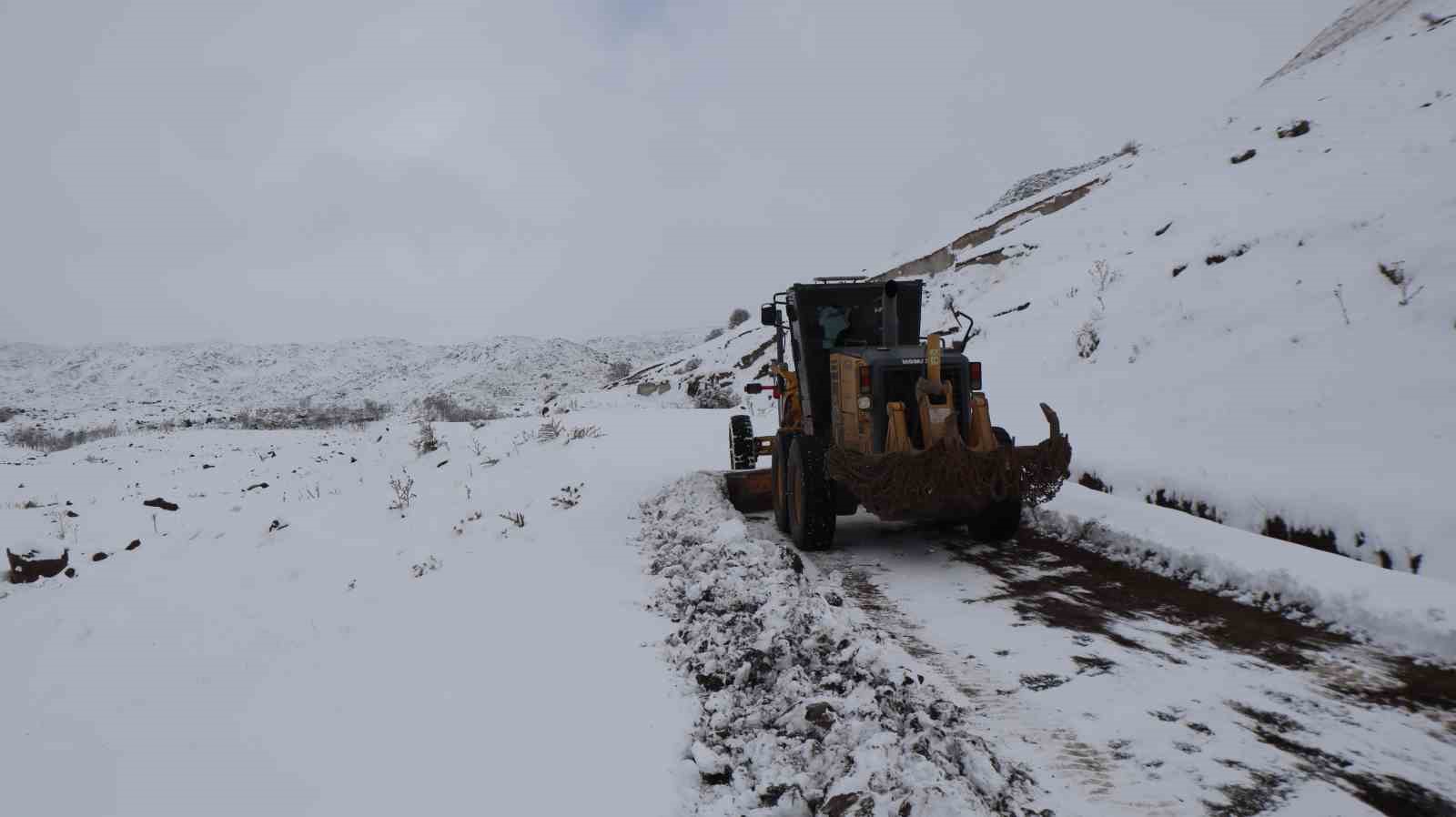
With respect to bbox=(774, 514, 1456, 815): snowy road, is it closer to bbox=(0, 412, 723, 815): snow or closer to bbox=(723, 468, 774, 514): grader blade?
bbox=(0, 412, 723, 815): snow

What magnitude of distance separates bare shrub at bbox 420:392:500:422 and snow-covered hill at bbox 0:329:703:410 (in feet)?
5.23

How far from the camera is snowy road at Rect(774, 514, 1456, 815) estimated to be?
2535mm

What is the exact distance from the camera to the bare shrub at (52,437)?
26.6 m

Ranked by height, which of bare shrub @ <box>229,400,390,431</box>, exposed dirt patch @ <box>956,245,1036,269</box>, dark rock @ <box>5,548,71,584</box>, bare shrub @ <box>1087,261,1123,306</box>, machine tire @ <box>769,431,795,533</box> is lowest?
A: dark rock @ <box>5,548,71,584</box>

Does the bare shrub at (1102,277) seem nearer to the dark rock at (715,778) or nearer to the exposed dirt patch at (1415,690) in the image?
the exposed dirt patch at (1415,690)

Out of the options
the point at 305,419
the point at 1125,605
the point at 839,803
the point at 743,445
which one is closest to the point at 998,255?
the point at 743,445

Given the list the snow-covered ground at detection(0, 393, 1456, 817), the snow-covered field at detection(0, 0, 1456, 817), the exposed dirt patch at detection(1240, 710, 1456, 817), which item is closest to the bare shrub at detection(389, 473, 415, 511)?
the snow-covered field at detection(0, 0, 1456, 817)

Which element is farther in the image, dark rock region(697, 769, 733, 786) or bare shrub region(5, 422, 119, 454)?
bare shrub region(5, 422, 119, 454)

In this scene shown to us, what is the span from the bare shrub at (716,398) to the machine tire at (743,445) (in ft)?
35.9

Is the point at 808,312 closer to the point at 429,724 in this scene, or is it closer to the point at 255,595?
the point at 429,724

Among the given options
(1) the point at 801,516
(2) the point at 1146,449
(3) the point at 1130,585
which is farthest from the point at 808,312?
(2) the point at 1146,449

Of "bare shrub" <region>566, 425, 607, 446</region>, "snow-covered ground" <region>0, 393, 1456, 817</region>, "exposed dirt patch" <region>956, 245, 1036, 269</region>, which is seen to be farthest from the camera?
"exposed dirt patch" <region>956, 245, 1036, 269</region>

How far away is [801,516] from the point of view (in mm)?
6293

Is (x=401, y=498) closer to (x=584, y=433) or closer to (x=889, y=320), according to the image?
(x=584, y=433)
